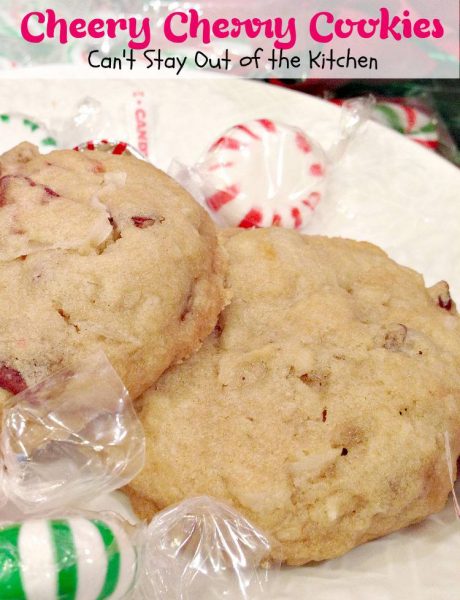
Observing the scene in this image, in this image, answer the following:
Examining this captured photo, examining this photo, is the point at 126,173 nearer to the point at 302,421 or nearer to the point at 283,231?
the point at 283,231

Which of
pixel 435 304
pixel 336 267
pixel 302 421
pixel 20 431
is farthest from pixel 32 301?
pixel 435 304

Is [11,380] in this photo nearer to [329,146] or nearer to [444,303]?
[444,303]

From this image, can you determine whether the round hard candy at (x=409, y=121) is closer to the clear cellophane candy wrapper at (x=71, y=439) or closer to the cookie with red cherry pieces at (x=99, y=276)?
the cookie with red cherry pieces at (x=99, y=276)

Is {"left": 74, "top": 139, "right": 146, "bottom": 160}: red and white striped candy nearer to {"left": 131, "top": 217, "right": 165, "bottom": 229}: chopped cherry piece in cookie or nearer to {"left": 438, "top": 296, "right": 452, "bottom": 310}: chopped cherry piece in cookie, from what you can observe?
{"left": 131, "top": 217, "right": 165, "bottom": 229}: chopped cherry piece in cookie

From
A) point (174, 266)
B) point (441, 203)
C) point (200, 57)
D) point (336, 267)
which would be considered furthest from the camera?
point (200, 57)

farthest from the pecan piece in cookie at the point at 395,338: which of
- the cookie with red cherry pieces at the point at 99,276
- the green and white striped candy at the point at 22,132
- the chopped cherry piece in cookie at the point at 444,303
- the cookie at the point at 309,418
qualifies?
the green and white striped candy at the point at 22,132

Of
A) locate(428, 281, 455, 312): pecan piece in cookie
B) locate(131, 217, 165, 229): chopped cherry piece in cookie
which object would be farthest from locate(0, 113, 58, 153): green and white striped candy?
locate(428, 281, 455, 312): pecan piece in cookie
